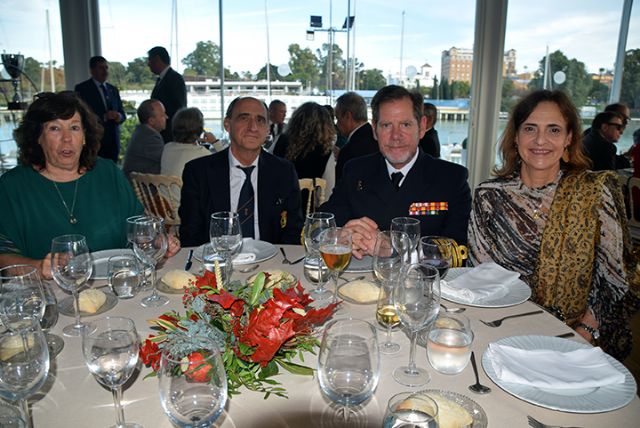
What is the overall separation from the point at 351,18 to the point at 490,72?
6.58 feet

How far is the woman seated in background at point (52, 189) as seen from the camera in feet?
6.69

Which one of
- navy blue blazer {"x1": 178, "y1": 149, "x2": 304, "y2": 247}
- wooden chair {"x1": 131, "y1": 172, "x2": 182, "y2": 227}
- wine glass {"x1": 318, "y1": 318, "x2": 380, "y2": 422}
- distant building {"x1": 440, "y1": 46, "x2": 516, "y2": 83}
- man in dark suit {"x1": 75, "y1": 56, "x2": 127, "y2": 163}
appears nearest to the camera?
wine glass {"x1": 318, "y1": 318, "x2": 380, "y2": 422}

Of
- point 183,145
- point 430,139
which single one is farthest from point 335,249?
point 430,139

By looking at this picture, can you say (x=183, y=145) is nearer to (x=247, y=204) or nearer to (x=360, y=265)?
(x=247, y=204)

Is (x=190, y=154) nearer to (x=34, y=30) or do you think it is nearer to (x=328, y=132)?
(x=328, y=132)

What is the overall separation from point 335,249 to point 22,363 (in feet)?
2.60

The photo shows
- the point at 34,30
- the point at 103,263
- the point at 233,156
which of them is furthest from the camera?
the point at 34,30

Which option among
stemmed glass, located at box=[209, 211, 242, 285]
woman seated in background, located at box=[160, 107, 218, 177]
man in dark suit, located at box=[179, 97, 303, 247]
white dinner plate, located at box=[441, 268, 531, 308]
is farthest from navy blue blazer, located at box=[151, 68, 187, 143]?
white dinner plate, located at box=[441, 268, 531, 308]

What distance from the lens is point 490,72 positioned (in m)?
6.39

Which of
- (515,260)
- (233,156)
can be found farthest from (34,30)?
(515,260)

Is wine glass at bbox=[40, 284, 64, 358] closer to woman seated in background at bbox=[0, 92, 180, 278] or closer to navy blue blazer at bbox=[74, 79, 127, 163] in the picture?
woman seated in background at bbox=[0, 92, 180, 278]

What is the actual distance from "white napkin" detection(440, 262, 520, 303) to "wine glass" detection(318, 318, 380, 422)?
2.15 feet

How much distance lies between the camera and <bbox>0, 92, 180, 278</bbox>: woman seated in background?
204 centimetres

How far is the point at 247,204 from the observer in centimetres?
265
